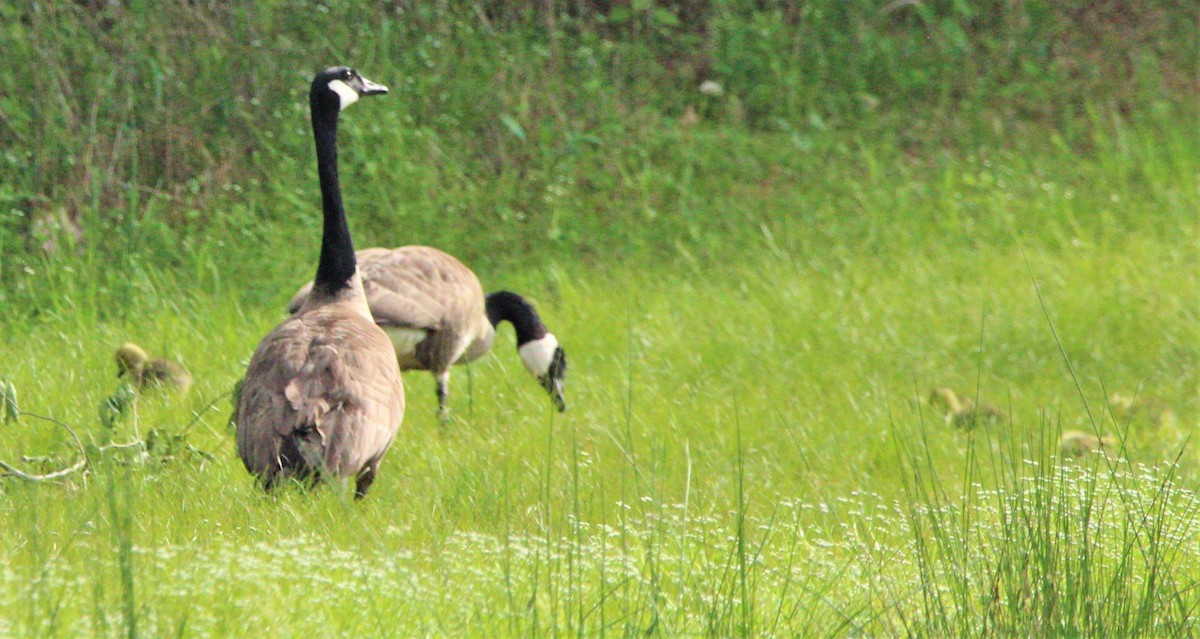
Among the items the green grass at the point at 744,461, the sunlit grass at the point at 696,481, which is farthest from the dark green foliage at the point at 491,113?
the sunlit grass at the point at 696,481

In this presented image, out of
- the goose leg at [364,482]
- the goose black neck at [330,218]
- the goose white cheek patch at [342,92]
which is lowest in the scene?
the goose leg at [364,482]

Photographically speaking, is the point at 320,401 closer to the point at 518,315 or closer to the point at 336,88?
the point at 336,88

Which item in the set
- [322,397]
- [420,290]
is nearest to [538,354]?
[420,290]

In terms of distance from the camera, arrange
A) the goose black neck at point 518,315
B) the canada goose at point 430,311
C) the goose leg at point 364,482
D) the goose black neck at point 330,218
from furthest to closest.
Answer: the goose black neck at point 518,315
the canada goose at point 430,311
the goose black neck at point 330,218
the goose leg at point 364,482

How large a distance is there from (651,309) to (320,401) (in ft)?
12.8

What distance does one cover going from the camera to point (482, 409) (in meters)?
7.31

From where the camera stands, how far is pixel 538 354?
7758mm

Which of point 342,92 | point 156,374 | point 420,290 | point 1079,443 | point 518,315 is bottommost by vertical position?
point 1079,443

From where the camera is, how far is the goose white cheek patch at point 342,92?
6.79 m

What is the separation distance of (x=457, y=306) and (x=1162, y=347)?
13.2 ft

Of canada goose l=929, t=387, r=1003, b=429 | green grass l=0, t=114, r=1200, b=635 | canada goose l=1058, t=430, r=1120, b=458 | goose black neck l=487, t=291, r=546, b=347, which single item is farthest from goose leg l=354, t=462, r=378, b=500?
canada goose l=1058, t=430, r=1120, b=458

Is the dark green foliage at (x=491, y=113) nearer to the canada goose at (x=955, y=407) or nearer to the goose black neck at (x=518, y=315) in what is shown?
the goose black neck at (x=518, y=315)

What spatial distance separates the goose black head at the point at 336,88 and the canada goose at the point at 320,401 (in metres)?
1.22

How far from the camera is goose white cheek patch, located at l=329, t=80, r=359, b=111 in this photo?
6785 millimetres
